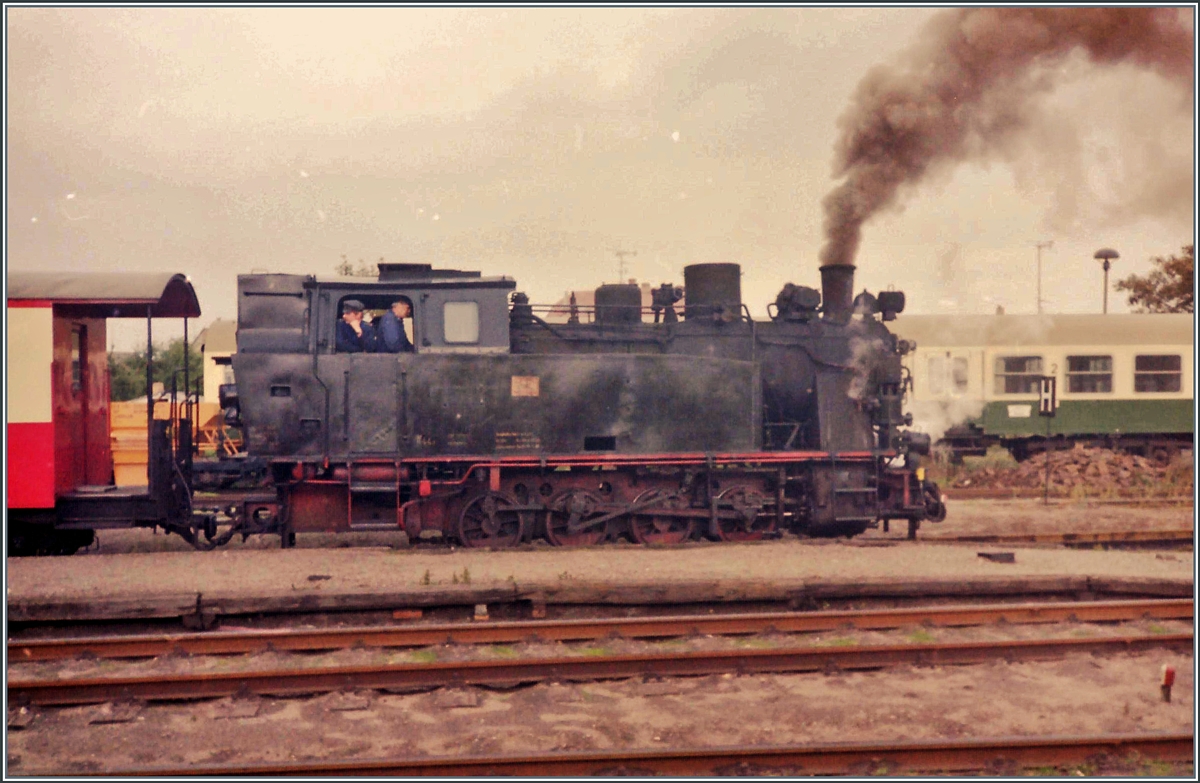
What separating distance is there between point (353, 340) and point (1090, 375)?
634 inches

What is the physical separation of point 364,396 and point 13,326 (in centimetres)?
372

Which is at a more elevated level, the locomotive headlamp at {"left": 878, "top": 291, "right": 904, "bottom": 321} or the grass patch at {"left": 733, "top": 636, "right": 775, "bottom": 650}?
the locomotive headlamp at {"left": 878, "top": 291, "right": 904, "bottom": 321}

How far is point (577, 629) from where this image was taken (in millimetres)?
7594

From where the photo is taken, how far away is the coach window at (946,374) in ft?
64.6

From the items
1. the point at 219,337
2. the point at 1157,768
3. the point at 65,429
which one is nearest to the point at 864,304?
the point at 1157,768

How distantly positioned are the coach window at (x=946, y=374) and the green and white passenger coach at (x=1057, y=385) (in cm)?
2

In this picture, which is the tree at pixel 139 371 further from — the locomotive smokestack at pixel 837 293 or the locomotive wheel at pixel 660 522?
the locomotive smokestack at pixel 837 293

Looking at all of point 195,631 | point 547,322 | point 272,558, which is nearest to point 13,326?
point 272,558

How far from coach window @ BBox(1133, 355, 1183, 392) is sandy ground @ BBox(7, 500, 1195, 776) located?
1225 cm

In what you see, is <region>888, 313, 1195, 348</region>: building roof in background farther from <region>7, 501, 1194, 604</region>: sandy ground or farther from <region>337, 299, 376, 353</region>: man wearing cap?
<region>337, 299, 376, 353</region>: man wearing cap

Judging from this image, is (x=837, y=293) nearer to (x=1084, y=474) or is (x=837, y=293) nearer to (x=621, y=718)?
(x=621, y=718)

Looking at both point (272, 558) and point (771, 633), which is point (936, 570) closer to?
point (771, 633)

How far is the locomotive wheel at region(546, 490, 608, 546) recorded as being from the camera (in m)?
10.6

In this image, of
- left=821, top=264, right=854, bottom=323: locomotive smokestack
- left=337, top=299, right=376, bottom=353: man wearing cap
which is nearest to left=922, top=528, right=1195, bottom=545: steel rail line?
left=821, top=264, right=854, bottom=323: locomotive smokestack
